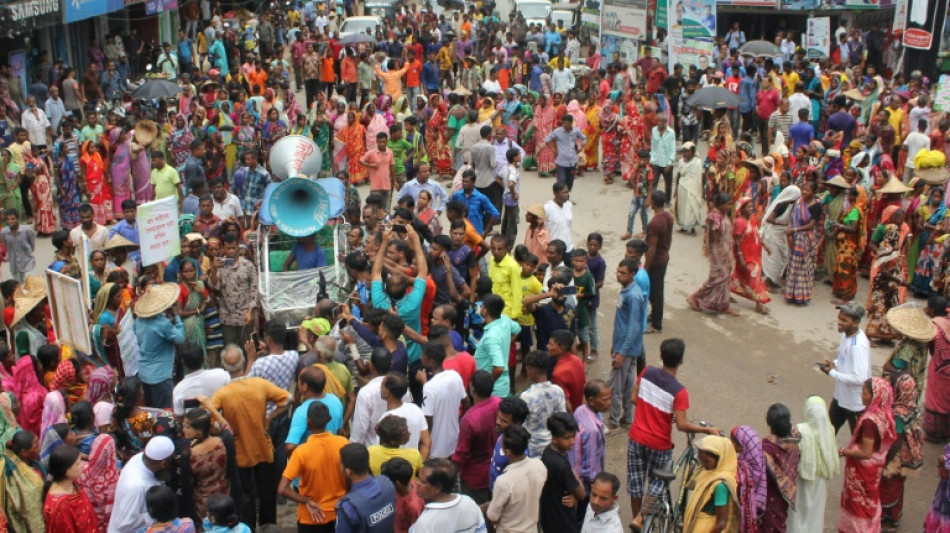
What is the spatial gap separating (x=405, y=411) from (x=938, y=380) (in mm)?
4577

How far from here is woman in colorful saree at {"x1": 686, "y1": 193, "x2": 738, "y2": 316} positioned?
35.3 feet

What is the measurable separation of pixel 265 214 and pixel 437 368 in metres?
3.32

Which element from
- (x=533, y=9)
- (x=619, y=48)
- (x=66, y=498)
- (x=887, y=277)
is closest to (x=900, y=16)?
(x=619, y=48)

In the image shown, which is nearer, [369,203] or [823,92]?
[369,203]

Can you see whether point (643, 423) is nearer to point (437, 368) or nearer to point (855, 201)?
point (437, 368)

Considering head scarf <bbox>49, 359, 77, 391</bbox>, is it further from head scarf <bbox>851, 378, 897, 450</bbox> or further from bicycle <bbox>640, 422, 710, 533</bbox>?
head scarf <bbox>851, 378, 897, 450</bbox>

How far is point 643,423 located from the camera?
6.87m

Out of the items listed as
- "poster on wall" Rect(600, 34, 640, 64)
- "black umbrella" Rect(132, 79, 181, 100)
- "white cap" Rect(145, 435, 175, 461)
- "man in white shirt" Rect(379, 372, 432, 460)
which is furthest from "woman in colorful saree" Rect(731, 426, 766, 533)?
"poster on wall" Rect(600, 34, 640, 64)

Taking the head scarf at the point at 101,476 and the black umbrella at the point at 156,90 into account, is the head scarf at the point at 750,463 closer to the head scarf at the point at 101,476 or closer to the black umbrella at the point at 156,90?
the head scarf at the point at 101,476

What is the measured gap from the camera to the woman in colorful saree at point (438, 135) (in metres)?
16.0

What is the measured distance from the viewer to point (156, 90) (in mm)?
15930

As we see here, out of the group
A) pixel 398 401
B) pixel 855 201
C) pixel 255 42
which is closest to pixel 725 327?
pixel 855 201

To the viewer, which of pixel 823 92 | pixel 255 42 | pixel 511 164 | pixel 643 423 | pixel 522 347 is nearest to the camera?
pixel 643 423

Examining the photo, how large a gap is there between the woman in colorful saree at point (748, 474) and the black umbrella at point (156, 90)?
1208 cm
